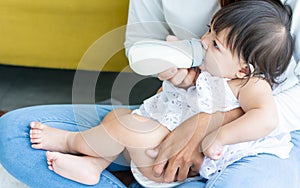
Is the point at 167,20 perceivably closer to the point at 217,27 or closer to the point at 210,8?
the point at 210,8

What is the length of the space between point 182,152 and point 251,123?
6.4 inches

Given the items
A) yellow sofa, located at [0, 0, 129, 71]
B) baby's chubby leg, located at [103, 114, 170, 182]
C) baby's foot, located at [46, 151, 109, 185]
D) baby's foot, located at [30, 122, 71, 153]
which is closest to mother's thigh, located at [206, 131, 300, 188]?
baby's chubby leg, located at [103, 114, 170, 182]

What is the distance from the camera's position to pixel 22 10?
1.71 m

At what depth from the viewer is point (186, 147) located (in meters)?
1.13

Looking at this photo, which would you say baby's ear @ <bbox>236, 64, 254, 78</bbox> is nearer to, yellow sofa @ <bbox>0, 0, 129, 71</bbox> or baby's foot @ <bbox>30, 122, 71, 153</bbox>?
baby's foot @ <bbox>30, 122, 71, 153</bbox>

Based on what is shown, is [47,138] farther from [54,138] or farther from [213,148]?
[213,148]

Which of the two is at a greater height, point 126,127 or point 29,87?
point 126,127

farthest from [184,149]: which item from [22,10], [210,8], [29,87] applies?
[29,87]

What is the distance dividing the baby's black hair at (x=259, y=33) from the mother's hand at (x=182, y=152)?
158 mm

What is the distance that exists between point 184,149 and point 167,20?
36 cm

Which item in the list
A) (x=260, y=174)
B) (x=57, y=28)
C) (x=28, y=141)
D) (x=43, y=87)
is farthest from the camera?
(x=43, y=87)

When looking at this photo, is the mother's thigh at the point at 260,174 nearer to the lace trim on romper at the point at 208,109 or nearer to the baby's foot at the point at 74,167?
the lace trim on romper at the point at 208,109

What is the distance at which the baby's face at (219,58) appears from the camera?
3.56 feet

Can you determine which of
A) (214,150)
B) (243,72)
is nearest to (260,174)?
(214,150)
